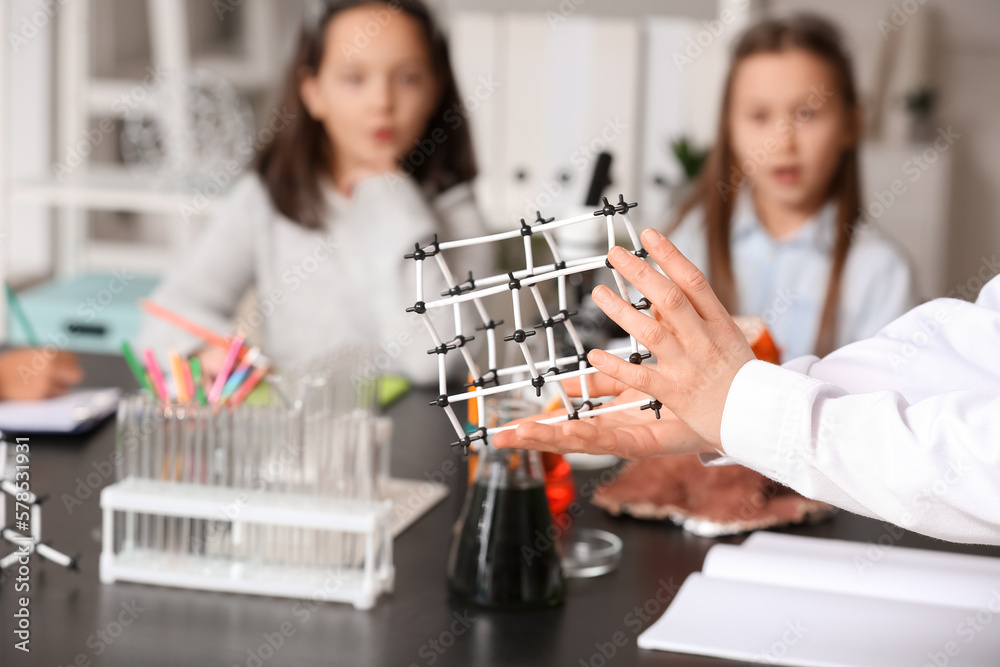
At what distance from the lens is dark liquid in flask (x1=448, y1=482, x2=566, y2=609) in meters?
0.99

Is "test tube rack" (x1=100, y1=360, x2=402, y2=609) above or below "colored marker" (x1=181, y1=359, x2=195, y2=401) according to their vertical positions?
below

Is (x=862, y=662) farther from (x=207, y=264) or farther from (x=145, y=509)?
(x=207, y=264)

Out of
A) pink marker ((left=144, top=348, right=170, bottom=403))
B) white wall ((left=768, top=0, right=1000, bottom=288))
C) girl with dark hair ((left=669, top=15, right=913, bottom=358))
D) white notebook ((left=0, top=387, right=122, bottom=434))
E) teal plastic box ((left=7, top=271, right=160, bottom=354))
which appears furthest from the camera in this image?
white wall ((left=768, top=0, right=1000, bottom=288))

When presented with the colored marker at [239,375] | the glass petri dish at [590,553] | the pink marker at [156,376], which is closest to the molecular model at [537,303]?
the glass petri dish at [590,553]

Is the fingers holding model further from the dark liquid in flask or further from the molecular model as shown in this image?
the dark liquid in flask

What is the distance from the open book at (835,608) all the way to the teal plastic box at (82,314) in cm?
209

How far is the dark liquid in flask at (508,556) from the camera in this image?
990mm

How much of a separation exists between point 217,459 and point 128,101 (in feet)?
9.49

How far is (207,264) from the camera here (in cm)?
215

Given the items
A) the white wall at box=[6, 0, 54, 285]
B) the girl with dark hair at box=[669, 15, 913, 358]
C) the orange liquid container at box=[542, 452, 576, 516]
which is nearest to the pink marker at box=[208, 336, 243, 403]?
the orange liquid container at box=[542, 452, 576, 516]

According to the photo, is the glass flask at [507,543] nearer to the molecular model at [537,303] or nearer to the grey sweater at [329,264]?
the molecular model at [537,303]

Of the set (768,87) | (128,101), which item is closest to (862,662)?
(768,87)

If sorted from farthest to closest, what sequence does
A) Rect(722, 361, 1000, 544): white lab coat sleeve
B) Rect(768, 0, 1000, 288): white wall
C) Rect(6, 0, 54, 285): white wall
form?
Rect(768, 0, 1000, 288): white wall
Rect(6, 0, 54, 285): white wall
Rect(722, 361, 1000, 544): white lab coat sleeve

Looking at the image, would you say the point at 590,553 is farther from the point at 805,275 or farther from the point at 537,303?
the point at 805,275
